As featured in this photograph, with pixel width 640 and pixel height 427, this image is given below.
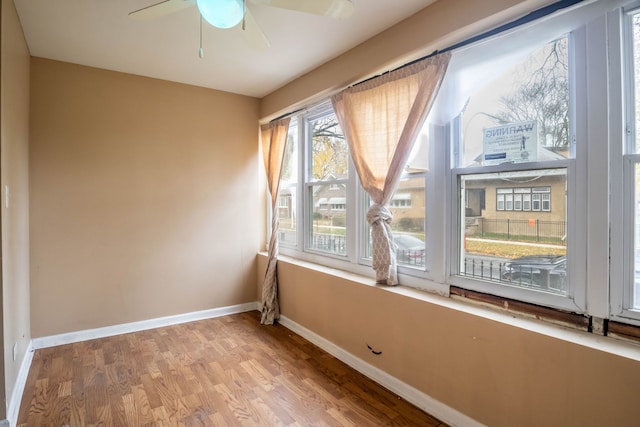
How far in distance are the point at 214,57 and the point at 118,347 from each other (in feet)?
9.18

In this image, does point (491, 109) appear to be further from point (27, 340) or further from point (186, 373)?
point (27, 340)

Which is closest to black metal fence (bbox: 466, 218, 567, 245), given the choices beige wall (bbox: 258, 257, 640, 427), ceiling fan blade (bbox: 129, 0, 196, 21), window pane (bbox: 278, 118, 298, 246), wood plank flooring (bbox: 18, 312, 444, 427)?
beige wall (bbox: 258, 257, 640, 427)

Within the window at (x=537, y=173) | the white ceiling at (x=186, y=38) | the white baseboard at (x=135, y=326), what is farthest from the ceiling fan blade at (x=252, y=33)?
the white baseboard at (x=135, y=326)

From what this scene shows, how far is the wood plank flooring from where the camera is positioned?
2.17 meters

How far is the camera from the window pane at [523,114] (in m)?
1.79

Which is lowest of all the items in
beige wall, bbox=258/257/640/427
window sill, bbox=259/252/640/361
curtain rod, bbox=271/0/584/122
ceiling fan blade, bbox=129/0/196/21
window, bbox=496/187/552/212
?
beige wall, bbox=258/257/640/427

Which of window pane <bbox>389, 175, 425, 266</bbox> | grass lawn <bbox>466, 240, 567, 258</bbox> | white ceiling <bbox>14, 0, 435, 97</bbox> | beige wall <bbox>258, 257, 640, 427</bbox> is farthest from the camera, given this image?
window pane <bbox>389, 175, 425, 266</bbox>

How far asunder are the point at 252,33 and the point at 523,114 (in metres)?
1.64

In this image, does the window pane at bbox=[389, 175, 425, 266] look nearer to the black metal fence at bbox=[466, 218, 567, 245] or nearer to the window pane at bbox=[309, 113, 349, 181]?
the black metal fence at bbox=[466, 218, 567, 245]

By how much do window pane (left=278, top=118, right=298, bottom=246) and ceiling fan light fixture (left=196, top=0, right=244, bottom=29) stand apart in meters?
2.07

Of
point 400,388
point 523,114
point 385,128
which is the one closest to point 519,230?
point 523,114

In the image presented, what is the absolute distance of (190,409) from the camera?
2.26 m

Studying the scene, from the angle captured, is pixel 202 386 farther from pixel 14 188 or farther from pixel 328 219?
pixel 14 188

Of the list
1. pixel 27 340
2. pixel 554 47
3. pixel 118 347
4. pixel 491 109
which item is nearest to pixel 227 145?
pixel 118 347
